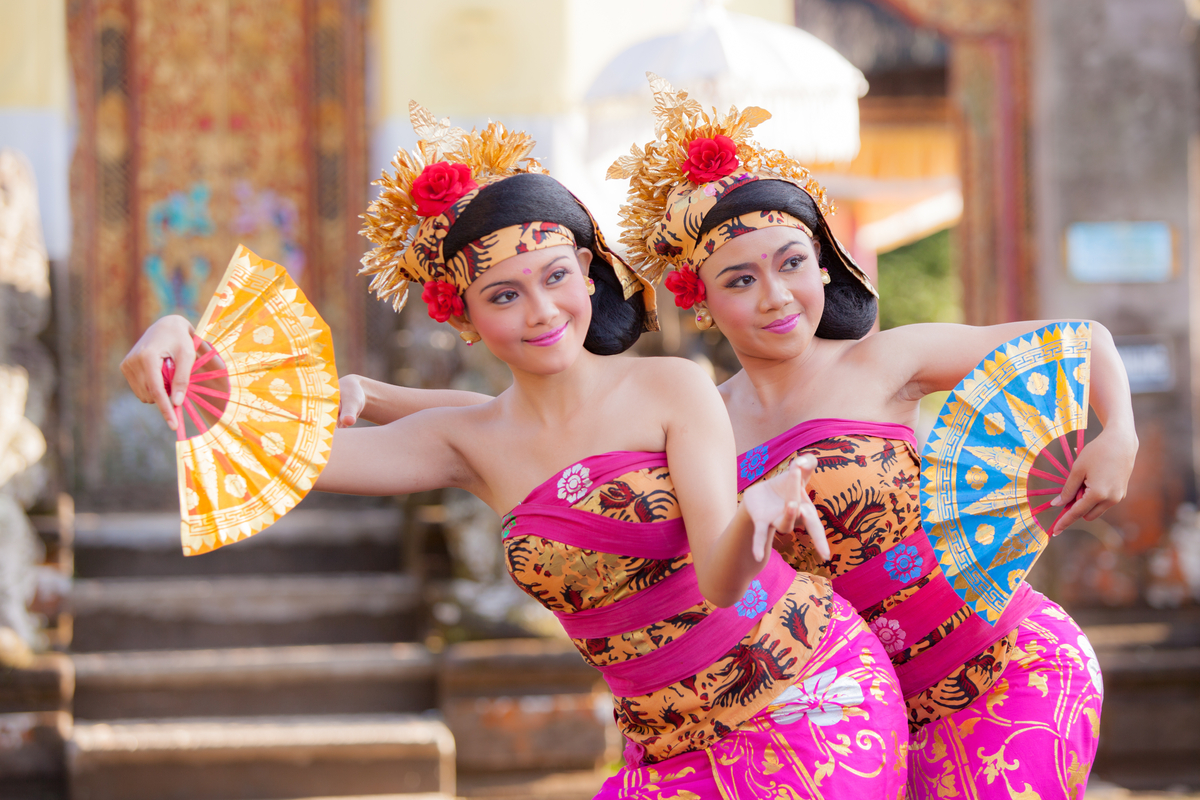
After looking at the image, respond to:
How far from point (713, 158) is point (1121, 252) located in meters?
4.33

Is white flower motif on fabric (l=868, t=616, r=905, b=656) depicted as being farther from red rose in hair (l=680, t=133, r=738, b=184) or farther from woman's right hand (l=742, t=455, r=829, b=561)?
red rose in hair (l=680, t=133, r=738, b=184)

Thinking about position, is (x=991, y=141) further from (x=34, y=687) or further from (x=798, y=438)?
(x=34, y=687)

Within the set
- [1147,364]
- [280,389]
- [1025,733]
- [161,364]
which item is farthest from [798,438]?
[1147,364]

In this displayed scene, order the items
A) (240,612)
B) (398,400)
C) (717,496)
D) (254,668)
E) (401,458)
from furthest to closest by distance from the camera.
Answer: (240,612) → (254,668) → (398,400) → (401,458) → (717,496)

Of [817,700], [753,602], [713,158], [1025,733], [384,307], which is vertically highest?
[713,158]

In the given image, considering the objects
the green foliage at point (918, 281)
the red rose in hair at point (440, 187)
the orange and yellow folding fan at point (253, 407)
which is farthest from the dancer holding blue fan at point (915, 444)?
the green foliage at point (918, 281)

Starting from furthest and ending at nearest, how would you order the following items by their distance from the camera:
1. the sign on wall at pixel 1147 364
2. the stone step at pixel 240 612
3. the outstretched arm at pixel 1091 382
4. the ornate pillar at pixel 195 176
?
the ornate pillar at pixel 195 176, the sign on wall at pixel 1147 364, the stone step at pixel 240 612, the outstretched arm at pixel 1091 382

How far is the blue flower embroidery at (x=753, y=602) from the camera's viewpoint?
1.73 m

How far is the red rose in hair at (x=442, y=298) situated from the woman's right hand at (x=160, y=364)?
14.8 inches

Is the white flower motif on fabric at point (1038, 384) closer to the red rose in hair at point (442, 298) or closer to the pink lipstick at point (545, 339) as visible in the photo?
the pink lipstick at point (545, 339)

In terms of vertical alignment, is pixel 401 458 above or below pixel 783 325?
below

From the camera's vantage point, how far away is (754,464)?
1.95 m

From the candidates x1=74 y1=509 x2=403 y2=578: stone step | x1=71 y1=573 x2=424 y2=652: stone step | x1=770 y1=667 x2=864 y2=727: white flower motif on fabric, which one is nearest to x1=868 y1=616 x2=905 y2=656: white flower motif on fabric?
x1=770 y1=667 x2=864 y2=727: white flower motif on fabric

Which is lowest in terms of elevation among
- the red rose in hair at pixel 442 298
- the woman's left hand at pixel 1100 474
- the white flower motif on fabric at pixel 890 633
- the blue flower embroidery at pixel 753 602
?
the white flower motif on fabric at pixel 890 633
